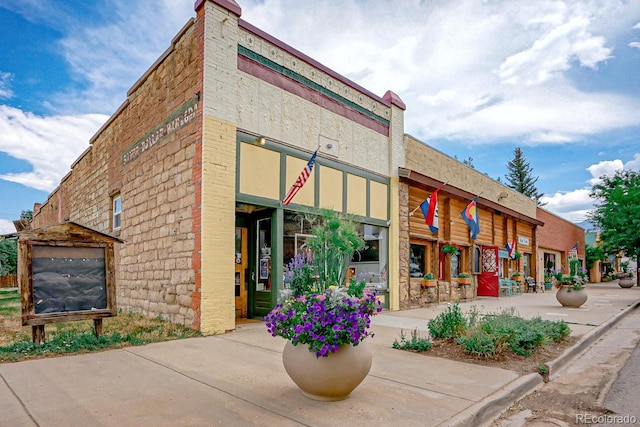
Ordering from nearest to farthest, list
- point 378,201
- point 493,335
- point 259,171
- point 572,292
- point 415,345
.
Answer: point 493,335, point 415,345, point 259,171, point 378,201, point 572,292

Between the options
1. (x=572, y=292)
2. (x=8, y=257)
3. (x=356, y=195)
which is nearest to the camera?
(x=356, y=195)

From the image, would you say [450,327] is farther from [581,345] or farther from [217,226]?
[217,226]

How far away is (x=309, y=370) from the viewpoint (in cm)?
438

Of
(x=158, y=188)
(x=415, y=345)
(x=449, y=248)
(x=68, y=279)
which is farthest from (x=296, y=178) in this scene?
(x=449, y=248)

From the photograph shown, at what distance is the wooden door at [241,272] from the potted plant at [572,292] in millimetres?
10841

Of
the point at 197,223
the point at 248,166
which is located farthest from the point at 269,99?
the point at 197,223

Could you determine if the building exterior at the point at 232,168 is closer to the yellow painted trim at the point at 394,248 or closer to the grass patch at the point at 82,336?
the yellow painted trim at the point at 394,248

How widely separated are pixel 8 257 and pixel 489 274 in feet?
162

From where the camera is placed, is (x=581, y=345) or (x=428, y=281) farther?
(x=428, y=281)

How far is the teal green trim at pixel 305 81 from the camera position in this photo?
9883 millimetres

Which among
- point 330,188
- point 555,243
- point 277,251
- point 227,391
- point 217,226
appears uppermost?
point 330,188

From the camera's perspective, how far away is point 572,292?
14789mm

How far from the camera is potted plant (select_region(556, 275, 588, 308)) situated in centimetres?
1477

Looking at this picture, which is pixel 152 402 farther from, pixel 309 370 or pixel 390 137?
pixel 390 137
